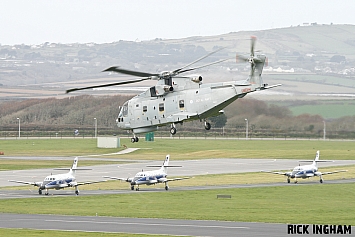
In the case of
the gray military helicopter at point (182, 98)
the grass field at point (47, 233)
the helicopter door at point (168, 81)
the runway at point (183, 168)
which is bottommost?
the grass field at point (47, 233)

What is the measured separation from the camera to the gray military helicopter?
193 feet

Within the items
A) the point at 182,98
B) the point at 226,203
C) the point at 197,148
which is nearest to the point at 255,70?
the point at 182,98

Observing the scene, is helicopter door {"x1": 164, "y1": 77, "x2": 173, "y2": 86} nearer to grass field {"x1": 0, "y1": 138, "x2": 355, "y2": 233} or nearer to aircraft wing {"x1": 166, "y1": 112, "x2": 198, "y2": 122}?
aircraft wing {"x1": 166, "y1": 112, "x2": 198, "y2": 122}

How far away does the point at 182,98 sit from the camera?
60719 mm

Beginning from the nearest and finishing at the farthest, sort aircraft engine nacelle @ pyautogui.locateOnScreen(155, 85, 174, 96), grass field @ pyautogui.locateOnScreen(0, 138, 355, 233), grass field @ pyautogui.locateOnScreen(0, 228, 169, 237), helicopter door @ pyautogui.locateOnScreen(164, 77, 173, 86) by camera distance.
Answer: grass field @ pyautogui.locateOnScreen(0, 228, 169, 237)
aircraft engine nacelle @ pyautogui.locateOnScreen(155, 85, 174, 96)
helicopter door @ pyautogui.locateOnScreen(164, 77, 173, 86)
grass field @ pyautogui.locateOnScreen(0, 138, 355, 233)

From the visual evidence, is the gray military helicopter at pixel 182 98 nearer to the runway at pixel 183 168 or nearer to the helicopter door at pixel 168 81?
the helicopter door at pixel 168 81

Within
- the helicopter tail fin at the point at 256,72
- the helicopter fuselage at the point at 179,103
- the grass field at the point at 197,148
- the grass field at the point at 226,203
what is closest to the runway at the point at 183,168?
the grass field at the point at 226,203

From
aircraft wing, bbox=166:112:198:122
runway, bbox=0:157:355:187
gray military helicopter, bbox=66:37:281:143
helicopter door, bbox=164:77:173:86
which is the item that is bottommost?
runway, bbox=0:157:355:187

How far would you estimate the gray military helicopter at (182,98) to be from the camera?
193 ft

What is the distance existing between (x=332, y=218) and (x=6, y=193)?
122 ft

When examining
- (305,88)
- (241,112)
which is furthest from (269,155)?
(305,88)

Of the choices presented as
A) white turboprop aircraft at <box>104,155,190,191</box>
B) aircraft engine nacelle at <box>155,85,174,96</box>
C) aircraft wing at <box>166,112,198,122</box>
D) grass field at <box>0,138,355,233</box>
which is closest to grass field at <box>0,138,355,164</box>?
grass field at <box>0,138,355,233</box>

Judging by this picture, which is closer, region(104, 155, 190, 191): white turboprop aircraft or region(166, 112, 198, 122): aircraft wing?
region(166, 112, 198, 122): aircraft wing

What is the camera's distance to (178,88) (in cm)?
6147
